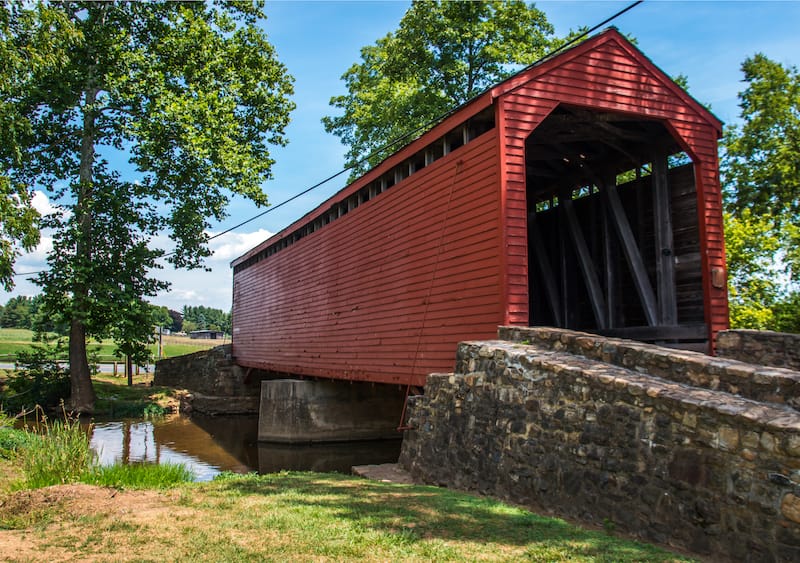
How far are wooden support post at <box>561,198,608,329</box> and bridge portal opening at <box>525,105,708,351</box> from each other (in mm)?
21

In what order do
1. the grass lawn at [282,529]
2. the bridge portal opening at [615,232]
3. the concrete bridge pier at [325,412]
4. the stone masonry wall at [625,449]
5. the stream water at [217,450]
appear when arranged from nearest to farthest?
the grass lawn at [282,529] → the stone masonry wall at [625,449] → the bridge portal opening at [615,232] → the stream water at [217,450] → the concrete bridge pier at [325,412]

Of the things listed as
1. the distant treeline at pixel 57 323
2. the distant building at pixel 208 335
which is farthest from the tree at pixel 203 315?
the distant building at pixel 208 335

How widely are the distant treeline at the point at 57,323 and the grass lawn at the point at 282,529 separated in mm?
17852

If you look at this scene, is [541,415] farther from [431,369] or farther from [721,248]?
[721,248]

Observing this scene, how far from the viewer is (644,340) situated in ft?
34.7

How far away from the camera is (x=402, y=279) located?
1220cm

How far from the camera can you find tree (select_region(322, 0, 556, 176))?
22734 millimetres

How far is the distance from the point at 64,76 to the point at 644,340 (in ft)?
65.9

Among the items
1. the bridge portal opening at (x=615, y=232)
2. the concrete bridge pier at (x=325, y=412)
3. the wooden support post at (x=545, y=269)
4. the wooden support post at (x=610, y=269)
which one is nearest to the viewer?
the bridge portal opening at (x=615, y=232)

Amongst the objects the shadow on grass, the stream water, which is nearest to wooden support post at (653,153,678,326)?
the shadow on grass

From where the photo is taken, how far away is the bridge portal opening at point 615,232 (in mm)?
10477

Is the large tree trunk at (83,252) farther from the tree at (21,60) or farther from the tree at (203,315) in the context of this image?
the tree at (203,315)

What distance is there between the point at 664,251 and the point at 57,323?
20.0 m

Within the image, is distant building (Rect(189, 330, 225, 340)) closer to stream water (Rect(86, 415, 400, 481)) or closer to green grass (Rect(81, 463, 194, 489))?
stream water (Rect(86, 415, 400, 481))
